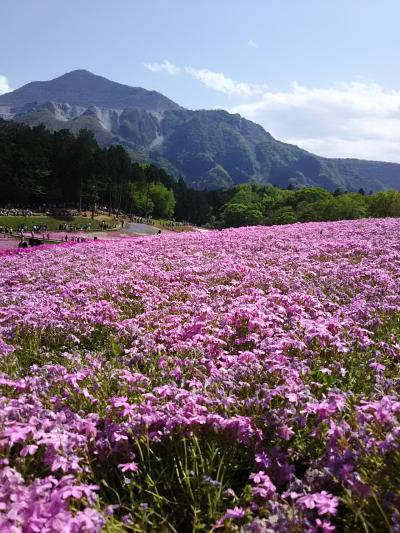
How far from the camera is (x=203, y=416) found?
12.2 ft

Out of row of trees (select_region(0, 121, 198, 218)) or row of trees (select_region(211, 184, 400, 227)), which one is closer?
row of trees (select_region(211, 184, 400, 227))

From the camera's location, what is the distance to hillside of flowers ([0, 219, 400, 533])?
9.61ft

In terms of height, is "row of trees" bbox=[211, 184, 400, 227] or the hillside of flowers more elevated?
"row of trees" bbox=[211, 184, 400, 227]

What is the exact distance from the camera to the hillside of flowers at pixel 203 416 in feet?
9.61

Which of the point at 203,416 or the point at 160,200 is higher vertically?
the point at 160,200

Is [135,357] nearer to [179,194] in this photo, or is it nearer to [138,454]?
[138,454]

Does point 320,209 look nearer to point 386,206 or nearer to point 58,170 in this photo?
point 386,206

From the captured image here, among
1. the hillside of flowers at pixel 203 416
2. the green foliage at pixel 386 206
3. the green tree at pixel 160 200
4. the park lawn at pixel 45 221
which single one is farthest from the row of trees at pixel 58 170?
the hillside of flowers at pixel 203 416

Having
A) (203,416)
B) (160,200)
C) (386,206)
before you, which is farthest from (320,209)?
(203,416)

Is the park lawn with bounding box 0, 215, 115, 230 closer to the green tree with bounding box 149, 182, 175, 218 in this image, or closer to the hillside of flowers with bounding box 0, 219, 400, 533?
the green tree with bounding box 149, 182, 175, 218

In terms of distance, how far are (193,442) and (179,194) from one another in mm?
144698

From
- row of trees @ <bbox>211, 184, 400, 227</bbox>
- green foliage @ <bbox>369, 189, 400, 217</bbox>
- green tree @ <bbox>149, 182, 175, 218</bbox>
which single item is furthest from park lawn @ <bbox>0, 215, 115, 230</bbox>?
green tree @ <bbox>149, 182, 175, 218</bbox>

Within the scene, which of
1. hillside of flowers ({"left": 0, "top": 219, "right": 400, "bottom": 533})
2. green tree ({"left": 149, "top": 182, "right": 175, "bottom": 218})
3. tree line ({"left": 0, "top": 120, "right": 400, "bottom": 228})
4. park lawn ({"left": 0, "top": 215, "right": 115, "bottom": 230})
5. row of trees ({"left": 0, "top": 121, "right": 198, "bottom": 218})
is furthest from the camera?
green tree ({"left": 149, "top": 182, "right": 175, "bottom": 218})

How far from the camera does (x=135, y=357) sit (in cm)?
553
